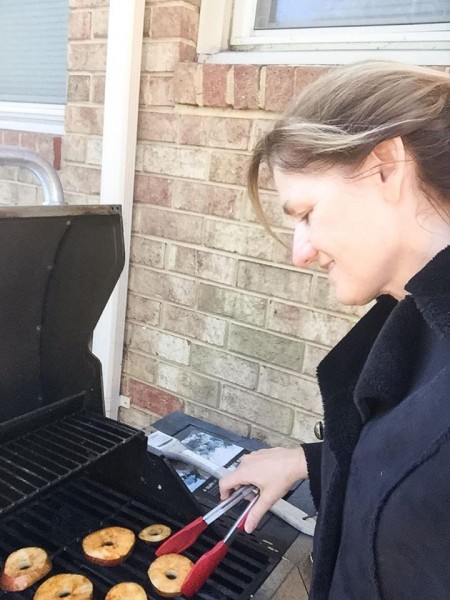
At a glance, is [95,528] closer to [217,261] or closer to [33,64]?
[217,261]

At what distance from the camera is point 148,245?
1.70 meters

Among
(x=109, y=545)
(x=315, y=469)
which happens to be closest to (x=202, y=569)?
(x=109, y=545)

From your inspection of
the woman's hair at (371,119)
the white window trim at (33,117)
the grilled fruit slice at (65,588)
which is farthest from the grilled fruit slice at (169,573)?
the white window trim at (33,117)

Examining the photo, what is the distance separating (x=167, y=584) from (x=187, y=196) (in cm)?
103

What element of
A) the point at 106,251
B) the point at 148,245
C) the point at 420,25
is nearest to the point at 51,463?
the point at 106,251

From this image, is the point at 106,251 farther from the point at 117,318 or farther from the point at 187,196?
the point at 117,318

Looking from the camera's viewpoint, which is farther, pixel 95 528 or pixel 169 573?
pixel 95 528

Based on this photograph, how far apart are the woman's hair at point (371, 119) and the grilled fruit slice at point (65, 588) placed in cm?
77

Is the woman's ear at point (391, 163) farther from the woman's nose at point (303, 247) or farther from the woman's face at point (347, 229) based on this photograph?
the woman's nose at point (303, 247)

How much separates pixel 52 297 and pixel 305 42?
0.98 meters

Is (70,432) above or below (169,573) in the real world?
above

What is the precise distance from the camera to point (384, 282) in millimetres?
795

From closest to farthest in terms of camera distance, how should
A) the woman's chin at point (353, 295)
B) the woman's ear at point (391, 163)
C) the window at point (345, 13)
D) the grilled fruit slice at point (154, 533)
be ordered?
the woman's ear at point (391, 163)
the woman's chin at point (353, 295)
the grilled fruit slice at point (154, 533)
the window at point (345, 13)

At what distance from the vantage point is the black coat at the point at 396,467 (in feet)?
1.95
